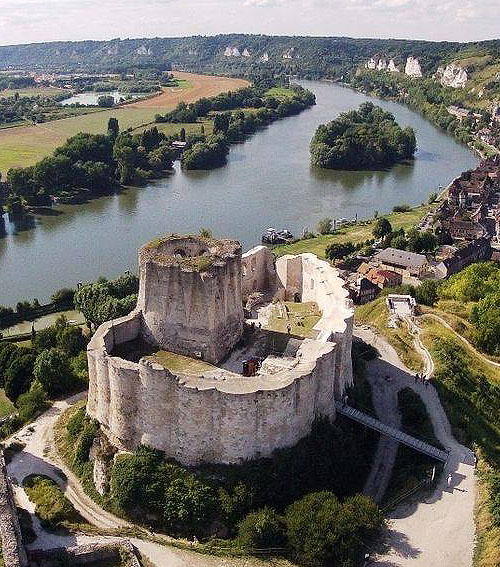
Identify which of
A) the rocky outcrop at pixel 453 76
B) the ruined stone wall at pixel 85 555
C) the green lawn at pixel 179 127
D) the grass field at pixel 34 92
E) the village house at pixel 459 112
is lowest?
the ruined stone wall at pixel 85 555

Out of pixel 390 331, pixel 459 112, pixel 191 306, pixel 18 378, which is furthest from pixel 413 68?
pixel 191 306

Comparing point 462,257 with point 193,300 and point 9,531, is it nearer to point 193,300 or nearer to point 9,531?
point 193,300

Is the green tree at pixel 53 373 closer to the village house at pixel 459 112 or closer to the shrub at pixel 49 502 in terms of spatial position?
the shrub at pixel 49 502

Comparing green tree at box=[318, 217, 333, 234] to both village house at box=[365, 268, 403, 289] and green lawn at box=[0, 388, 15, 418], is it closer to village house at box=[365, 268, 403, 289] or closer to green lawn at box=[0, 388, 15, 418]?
village house at box=[365, 268, 403, 289]

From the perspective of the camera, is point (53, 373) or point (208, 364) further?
point (53, 373)

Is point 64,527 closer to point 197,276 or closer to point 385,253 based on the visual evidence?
point 197,276

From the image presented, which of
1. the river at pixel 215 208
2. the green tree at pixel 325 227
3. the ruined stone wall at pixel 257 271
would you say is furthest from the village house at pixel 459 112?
the ruined stone wall at pixel 257 271

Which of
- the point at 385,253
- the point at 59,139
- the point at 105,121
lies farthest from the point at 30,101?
the point at 385,253
